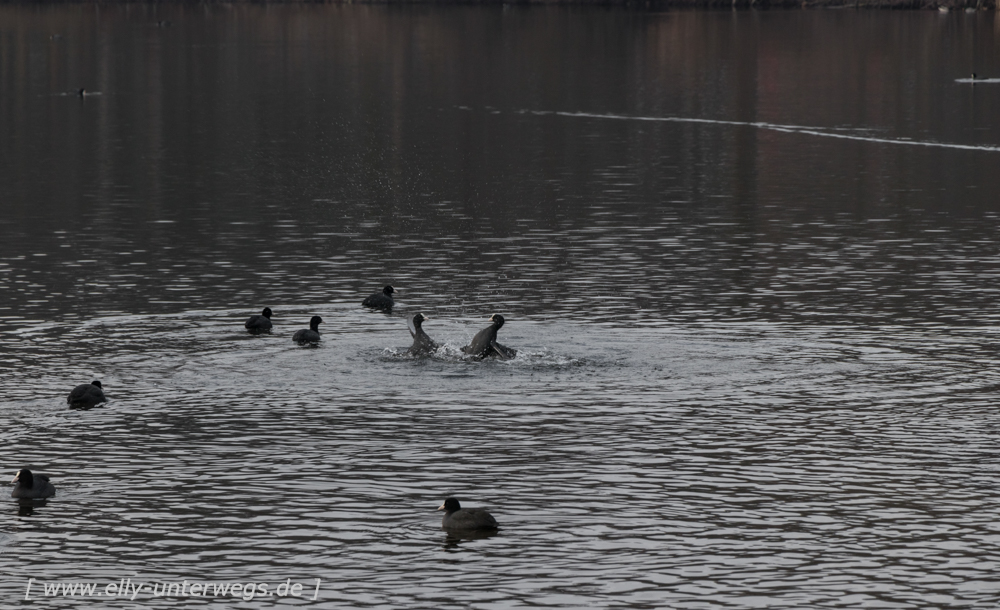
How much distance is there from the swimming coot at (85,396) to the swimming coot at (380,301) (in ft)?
37.5

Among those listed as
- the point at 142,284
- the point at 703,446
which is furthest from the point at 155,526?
the point at 142,284

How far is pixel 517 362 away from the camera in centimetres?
3584

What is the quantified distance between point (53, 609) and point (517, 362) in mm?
15968

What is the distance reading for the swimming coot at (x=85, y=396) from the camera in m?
31.8

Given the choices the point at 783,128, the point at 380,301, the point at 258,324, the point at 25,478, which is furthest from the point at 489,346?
the point at 783,128

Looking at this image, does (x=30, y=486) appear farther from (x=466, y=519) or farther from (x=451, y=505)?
(x=466, y=519)

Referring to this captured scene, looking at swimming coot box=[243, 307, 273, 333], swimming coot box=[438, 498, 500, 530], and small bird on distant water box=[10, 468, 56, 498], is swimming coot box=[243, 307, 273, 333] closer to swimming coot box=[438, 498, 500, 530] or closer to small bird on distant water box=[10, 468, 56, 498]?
small bird on distant water box=[10, 468, 56, 498]

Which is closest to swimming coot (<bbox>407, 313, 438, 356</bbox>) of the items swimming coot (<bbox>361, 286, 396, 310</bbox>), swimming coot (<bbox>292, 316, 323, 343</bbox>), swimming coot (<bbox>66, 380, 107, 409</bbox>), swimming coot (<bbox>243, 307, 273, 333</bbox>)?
swimming coot (<bbox>292, 316, 323, 343</bbox>)

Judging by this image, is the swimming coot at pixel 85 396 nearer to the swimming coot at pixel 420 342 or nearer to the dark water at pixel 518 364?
the dark water at pixel 518 364

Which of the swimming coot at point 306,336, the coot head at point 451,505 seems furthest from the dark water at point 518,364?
the swimming coot at point 306,336

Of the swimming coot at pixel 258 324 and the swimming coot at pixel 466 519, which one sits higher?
the swimming coot at pixel 258 324

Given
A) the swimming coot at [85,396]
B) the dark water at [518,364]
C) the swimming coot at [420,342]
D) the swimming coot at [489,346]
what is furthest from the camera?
the swimming coot at [420,342]

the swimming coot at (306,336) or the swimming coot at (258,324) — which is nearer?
the swimming coot at (306,336)

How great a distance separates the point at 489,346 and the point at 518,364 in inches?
30.7
